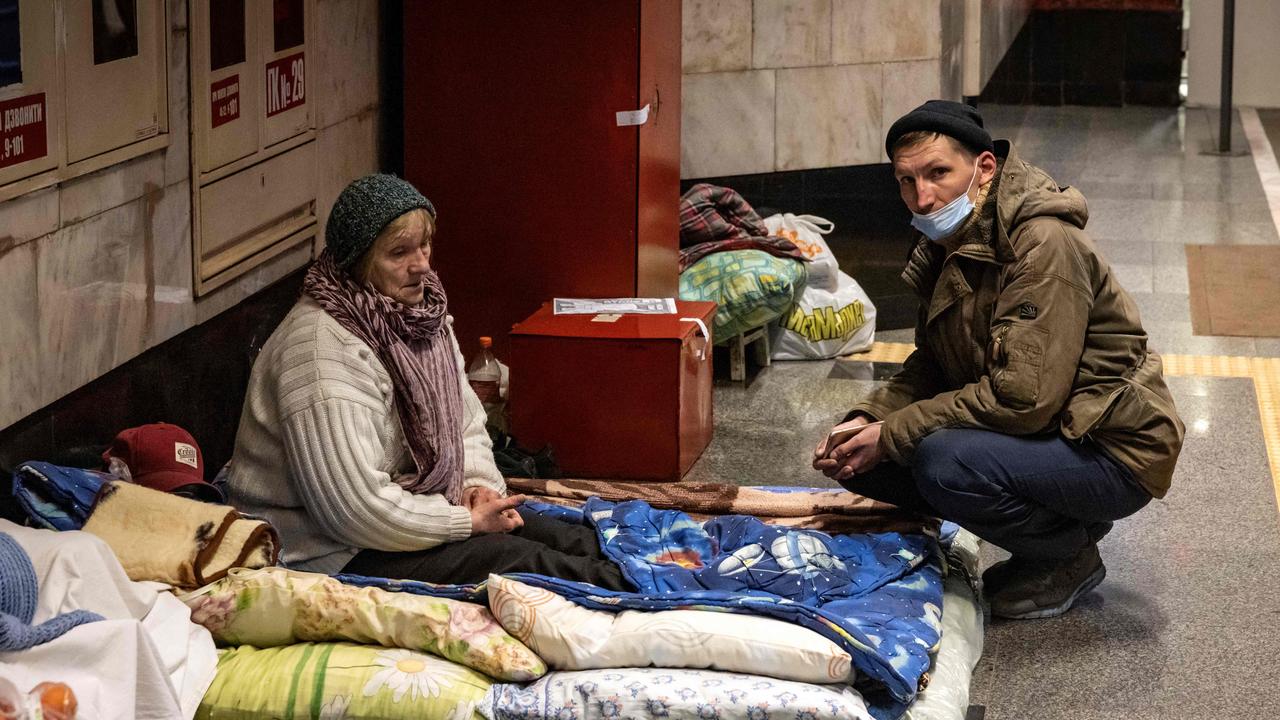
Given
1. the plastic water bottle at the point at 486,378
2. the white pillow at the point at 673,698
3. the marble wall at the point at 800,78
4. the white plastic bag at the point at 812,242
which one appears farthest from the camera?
the marble wall at the point at 800,78

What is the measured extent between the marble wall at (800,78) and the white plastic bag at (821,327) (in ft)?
3.13

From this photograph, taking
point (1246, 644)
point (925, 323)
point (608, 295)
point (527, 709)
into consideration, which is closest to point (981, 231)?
point (925, 323)

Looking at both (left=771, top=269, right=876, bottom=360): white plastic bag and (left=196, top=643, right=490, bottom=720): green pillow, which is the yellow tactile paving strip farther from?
(left=196, top=643, right=490, bottom=720): green pillow

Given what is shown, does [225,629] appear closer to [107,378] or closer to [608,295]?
[107,378]

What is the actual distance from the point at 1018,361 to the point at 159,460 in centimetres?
211

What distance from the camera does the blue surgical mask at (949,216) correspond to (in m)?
3.85

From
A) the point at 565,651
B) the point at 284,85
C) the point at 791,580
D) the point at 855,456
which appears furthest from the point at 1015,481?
the point at 284,85

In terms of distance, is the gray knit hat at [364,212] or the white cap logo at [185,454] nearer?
the gray knit hat at [364,212]

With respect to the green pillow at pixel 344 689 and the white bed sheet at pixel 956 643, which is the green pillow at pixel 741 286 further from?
the green pillow at pixel 344 689

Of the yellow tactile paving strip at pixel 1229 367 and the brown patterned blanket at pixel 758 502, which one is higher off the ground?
the brown patterned blanket at pixel 758 502

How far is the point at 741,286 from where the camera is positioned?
251 inches

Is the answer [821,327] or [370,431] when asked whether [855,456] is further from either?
[821,327]

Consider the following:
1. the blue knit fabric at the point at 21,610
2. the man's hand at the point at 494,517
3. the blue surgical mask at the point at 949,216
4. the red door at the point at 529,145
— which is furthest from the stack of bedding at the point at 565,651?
the red door at the point at 529,145

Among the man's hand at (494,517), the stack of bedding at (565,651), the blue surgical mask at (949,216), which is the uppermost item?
the blue surgical mask at (949,216)
